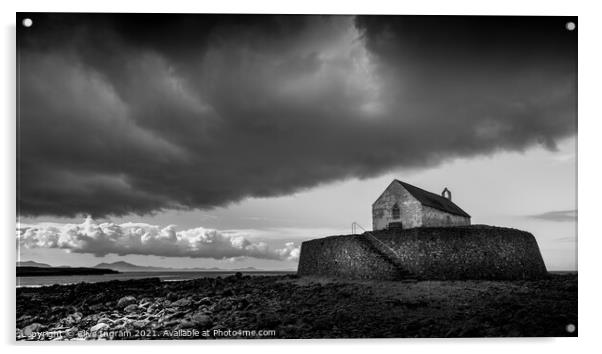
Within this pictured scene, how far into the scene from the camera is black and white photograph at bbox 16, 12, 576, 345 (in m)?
7.30

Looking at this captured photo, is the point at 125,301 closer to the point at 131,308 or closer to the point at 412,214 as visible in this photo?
the point at 131,308

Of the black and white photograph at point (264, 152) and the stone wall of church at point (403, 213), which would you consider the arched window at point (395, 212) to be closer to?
the stone wall of church at point (403, 213)

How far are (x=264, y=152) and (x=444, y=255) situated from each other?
6.22 meters

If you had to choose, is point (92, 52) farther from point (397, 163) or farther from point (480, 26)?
point (480, 26)

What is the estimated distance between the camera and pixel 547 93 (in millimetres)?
7590

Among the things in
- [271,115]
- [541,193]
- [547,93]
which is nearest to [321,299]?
[271,115]

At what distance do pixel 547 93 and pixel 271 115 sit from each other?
5253 mm

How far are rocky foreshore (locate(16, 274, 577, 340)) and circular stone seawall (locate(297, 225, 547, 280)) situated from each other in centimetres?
216

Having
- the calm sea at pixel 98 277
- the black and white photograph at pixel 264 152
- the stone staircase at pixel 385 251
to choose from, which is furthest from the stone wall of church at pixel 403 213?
the calm sea at pixel 98 277

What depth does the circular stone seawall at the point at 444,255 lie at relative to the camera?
11.2 metres

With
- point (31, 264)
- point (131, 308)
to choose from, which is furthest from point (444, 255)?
point (31, 264)

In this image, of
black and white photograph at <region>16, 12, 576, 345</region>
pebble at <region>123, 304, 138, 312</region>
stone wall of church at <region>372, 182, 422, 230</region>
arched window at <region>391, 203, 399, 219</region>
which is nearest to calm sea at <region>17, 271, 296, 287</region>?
black and white photograph at <region>16, 12, 576, 345</region>

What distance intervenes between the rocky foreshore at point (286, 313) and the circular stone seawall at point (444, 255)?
2157mm

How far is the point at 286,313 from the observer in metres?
7.78
